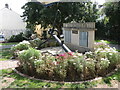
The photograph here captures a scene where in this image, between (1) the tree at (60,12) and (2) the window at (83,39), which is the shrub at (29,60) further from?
(1) the tree at (60,12)

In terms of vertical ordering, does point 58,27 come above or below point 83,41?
above

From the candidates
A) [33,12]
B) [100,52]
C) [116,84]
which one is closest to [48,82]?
[116,84]

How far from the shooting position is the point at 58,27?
14359mm

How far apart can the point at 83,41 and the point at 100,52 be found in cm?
261

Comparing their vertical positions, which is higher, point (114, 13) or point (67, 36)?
point (114, 13)

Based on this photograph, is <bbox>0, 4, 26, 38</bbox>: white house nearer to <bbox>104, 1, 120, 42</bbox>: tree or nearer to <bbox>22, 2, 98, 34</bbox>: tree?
<bbox>22, 2, 98, 34</bbox>: tree

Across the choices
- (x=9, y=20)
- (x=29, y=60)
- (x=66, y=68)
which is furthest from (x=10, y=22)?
(x=66, y=68)

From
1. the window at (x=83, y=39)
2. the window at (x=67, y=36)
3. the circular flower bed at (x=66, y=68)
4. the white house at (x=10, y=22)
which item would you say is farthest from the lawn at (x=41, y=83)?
the white house at (x=10, y=22)

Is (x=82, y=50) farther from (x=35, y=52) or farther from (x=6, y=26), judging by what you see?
(x=6, y=26)

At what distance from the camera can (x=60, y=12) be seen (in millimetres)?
13219

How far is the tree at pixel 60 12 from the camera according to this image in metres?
12.5

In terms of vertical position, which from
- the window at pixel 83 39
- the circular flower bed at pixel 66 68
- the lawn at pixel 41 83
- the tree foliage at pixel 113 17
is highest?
the tree foliage at pixel 113 17

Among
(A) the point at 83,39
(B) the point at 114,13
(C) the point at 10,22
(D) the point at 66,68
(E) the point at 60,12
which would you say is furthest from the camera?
(C) the point at 10,22

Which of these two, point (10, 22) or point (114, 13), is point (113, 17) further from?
point (10, 22)
